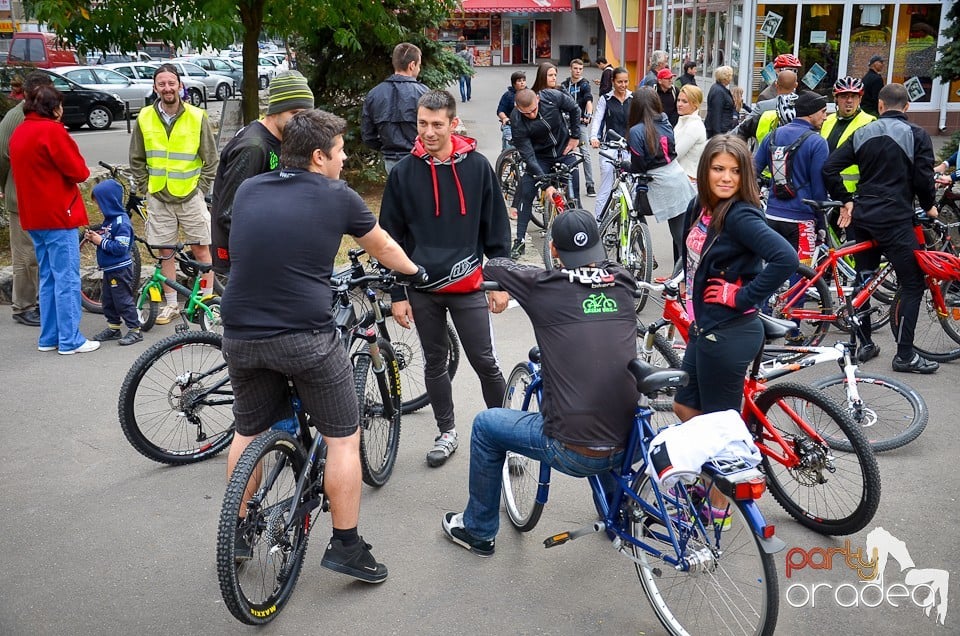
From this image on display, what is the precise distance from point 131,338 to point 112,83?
69.9ft

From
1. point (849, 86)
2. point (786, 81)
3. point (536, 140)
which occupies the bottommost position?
point (536, 140)

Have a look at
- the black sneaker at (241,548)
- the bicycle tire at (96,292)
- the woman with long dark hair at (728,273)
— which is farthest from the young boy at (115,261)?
the woman with long dark hair at (728,273)

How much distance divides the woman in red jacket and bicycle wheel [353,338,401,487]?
336 cm

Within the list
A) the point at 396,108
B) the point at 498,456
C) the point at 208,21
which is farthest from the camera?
the point at 208,21

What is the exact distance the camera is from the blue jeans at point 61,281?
22.6ft

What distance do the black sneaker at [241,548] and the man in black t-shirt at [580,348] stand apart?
113cm

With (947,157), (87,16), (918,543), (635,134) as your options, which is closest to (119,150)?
(87,16)

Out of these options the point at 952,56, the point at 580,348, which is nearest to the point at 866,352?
the point at 580,348

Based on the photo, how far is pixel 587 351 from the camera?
11.2 feet

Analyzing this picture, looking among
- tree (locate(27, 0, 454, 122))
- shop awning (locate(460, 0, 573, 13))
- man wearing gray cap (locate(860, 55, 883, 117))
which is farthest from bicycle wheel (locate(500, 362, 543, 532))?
shop awning (locate(460, 0, 573, 13))

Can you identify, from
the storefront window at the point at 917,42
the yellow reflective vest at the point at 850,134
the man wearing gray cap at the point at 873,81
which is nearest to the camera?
the yellow reflective vest at the point at 850,134

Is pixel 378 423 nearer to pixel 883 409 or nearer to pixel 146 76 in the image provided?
pixel 883 409

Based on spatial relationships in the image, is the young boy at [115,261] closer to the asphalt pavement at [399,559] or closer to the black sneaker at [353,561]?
the asphalt pavement at [399,559]

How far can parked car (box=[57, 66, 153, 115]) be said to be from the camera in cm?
2538
